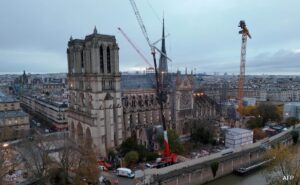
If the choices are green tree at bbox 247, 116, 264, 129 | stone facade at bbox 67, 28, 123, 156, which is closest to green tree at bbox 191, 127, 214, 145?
stone facade at bbox 67, 28, 123, 156

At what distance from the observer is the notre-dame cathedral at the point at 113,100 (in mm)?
41625

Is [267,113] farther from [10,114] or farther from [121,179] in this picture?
[10,114]

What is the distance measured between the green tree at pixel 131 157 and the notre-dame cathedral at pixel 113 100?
4073 mm

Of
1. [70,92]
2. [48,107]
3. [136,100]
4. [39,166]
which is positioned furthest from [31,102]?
[39,166]

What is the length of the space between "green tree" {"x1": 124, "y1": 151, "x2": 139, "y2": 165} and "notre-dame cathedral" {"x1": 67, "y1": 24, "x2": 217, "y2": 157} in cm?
407

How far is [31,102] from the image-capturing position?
85.2 meters

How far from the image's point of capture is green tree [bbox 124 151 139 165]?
37000 millimetres

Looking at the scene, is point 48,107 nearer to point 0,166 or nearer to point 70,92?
point 70,92

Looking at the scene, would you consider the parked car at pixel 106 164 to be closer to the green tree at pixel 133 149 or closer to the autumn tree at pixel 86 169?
the green tree at pixel 133 149

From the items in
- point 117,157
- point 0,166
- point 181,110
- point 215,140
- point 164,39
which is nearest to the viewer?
point 0,166

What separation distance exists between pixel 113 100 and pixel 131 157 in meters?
9.27

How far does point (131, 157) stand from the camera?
3697 cm

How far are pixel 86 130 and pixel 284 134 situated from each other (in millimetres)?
32882

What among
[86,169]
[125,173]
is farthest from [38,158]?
[125,173]
